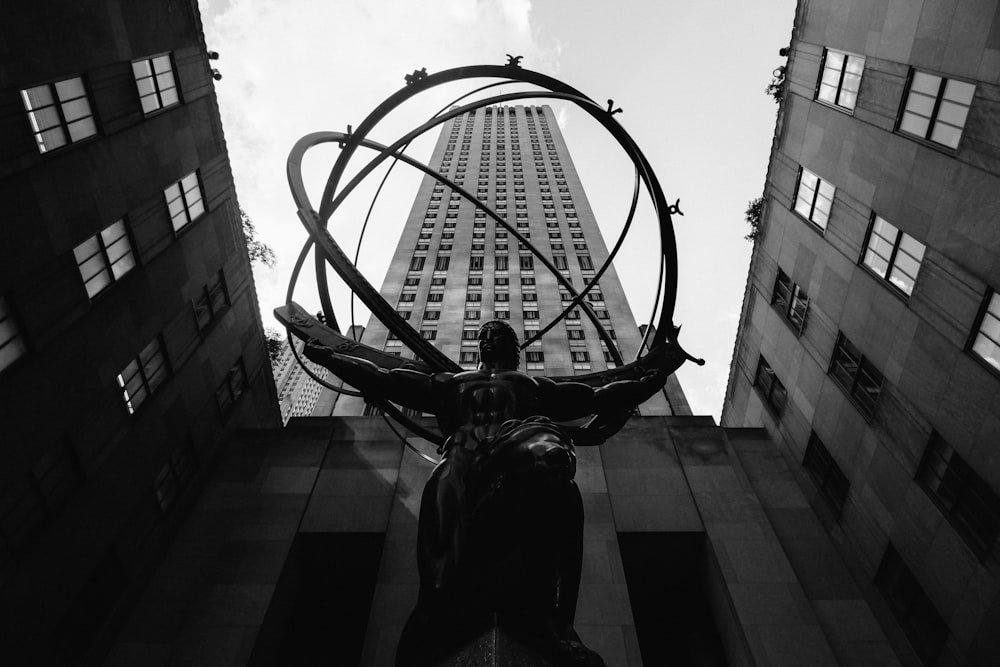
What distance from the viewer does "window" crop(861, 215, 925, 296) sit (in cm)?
1216

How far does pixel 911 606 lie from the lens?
37.9ft

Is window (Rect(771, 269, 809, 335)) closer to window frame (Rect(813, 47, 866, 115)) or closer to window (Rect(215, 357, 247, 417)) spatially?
window frame (Rect(813, 47, 866, 115))

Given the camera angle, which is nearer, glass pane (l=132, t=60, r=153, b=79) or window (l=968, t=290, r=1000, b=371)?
window (l=968, t=290, r=1000, b=371)

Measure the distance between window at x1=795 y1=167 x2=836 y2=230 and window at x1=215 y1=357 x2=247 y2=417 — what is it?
17481mm

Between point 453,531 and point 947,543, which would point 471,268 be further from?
point 453,531

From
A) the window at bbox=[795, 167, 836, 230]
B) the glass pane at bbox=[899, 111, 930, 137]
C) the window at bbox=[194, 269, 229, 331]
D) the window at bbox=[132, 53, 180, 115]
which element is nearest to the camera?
the glass pane at bbox=[899, 111, 930, 137]

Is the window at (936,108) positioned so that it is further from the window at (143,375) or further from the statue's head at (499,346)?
the window at (143,375)

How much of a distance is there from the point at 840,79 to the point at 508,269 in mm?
27884

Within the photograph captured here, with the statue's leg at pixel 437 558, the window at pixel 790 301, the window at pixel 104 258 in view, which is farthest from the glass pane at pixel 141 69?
the window at pixel 790 301

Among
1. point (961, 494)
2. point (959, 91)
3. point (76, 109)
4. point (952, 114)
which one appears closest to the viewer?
point (961, 494)

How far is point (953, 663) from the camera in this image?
1023 centimetres

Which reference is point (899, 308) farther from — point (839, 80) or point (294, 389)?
point (294, 389)

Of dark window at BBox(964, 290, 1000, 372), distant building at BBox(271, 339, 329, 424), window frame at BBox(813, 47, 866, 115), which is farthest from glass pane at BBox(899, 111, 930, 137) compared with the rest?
distant building at BBox(271, 339, 329, 424)

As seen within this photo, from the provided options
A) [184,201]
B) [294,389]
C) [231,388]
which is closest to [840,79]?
[184,201]
